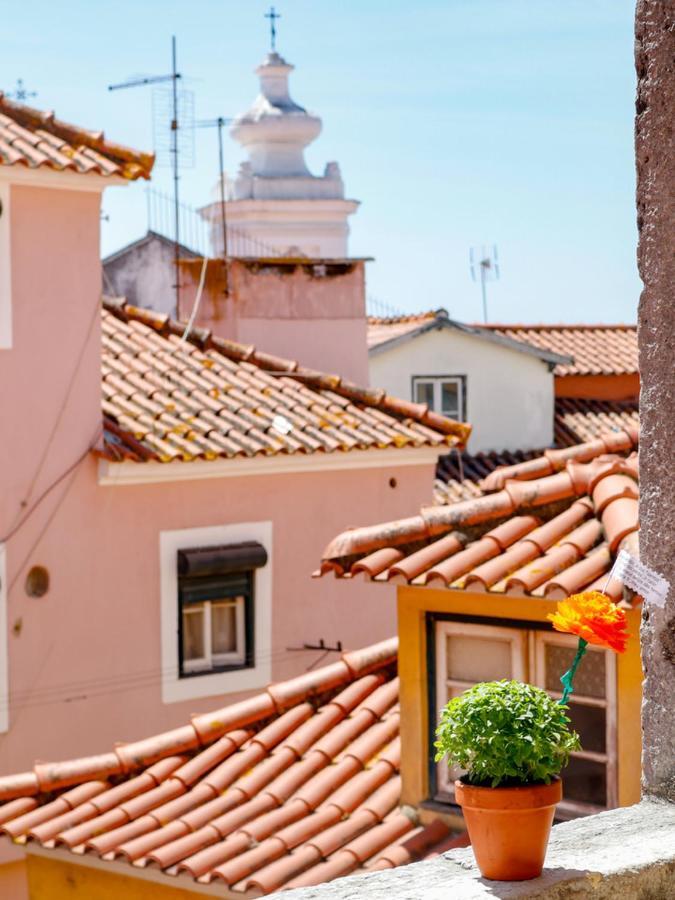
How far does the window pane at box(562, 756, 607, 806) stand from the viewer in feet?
24.4

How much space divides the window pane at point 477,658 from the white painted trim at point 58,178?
5645mm

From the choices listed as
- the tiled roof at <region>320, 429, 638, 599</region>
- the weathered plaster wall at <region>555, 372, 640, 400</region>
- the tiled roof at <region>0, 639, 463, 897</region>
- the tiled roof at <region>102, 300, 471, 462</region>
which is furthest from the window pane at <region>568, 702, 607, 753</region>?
the weathered plaster wall at <region>555, 372, 640, 400</region>

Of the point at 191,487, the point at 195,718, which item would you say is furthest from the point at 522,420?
the point at 195,718

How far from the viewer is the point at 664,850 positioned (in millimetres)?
2814

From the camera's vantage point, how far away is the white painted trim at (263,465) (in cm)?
1264

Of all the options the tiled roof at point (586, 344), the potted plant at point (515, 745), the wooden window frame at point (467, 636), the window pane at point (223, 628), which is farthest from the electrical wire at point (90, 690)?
the tiled roof at point (586, 344)

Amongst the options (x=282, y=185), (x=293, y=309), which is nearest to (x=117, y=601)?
(x=293, y=309)

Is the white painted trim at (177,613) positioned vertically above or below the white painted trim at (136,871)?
above

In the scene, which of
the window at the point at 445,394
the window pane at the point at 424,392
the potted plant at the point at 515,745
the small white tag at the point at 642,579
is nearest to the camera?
the potted plant at the point at 515,745

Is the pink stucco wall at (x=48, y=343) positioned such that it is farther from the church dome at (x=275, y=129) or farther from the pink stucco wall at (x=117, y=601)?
the church dome at (x=275, y=129)

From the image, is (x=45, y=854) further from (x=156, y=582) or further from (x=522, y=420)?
(x=522, y=420)

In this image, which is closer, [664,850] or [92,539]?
[664,850]

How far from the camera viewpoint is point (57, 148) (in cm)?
1237

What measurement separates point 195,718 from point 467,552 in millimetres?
2604
